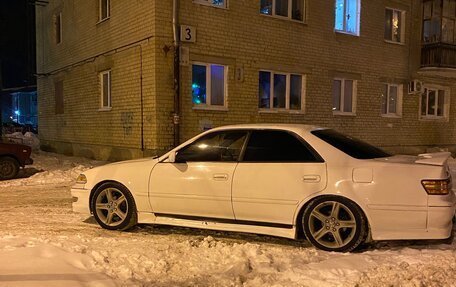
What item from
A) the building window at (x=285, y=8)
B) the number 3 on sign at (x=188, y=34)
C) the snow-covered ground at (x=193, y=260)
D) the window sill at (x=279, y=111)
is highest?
the building window at (x=285, y=8)

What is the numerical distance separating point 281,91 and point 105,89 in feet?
17.6

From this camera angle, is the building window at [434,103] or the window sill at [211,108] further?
the building window at [434,103]

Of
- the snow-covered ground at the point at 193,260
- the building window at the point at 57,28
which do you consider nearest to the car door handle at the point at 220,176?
the snow-covered ground at the point at 193,260

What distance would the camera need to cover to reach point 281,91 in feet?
42.5

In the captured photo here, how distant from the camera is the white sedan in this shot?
15.2 feet

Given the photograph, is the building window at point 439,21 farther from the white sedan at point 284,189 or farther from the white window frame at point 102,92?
the white sedan at point 284,189

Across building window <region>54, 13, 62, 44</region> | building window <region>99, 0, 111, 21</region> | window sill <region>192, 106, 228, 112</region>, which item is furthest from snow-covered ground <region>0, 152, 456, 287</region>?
building window <region>54, 13, 62, 44</region>

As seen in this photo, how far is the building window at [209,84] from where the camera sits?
11422 millimetres

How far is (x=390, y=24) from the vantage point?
15688 mm

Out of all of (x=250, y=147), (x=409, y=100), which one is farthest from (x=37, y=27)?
(x=250, y=147)

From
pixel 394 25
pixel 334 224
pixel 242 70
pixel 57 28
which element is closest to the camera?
pixel 334 224

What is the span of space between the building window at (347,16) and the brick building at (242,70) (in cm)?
4

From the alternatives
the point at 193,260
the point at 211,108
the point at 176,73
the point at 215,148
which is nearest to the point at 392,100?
the point at 211,108

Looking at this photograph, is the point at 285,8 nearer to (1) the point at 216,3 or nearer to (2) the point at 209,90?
(1) the point at 216,3
